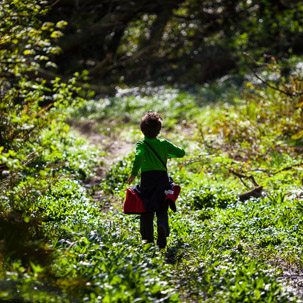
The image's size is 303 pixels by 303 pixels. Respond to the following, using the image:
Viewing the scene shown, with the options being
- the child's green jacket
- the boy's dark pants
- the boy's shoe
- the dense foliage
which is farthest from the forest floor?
the dense foliage

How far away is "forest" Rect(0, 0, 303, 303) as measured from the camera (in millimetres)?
3664

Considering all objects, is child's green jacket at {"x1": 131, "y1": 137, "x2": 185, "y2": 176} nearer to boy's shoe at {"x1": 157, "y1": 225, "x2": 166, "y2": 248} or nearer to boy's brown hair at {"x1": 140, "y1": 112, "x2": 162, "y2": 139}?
boy's brown hair at {"x1": 140, "y1": 112, "x2": 162, "y2": 139}

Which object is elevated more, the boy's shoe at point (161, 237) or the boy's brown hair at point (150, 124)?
the boy's brown hair at point (150, 124)

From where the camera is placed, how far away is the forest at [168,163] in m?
3.66

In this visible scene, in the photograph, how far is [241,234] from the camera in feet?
16.7

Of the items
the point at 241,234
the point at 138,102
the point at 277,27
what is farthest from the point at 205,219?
the point at 277,27

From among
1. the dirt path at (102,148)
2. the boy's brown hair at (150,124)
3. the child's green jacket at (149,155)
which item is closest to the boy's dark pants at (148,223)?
the child's green jacket at (149,155)

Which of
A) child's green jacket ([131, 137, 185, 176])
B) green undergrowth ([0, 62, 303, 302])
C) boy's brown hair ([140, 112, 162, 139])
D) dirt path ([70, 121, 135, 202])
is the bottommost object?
dirt path ([70, 121, 135, 202])

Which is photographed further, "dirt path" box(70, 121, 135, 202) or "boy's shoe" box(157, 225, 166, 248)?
"dirt path" box(70, 121, 135, 202)

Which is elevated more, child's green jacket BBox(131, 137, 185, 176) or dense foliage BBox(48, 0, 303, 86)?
child's green jacket BBox(131, 137, 185, 176)

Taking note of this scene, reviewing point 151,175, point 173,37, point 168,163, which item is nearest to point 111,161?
point 168,163

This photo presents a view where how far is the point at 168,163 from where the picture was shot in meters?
8.28

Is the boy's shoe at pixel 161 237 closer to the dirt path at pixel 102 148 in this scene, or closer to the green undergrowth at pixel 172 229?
the green undergrowth at pixel 172 229

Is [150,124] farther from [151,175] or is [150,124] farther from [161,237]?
[161,237]
